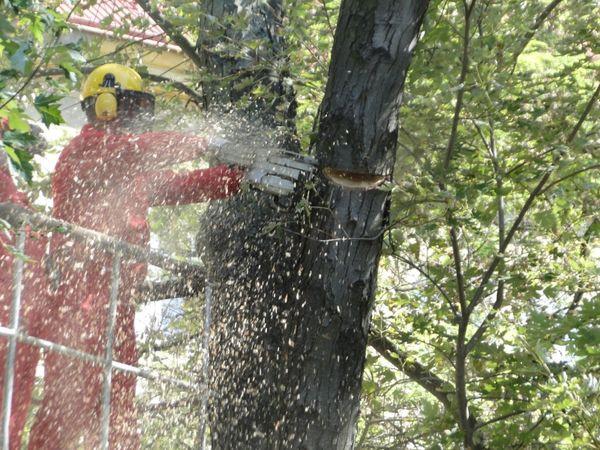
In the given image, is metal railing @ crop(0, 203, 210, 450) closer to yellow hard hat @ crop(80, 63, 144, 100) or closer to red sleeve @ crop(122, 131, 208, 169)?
red sleeve @ crop(122, 131, 208, 169)

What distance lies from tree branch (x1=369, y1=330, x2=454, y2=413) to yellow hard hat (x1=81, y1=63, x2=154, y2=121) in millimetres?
1861

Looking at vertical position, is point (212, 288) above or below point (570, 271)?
below

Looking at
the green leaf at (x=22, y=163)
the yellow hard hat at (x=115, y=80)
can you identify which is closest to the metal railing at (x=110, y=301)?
the green leaf at (x=22, y=163)

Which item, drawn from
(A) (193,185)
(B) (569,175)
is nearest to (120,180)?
(A) (193,185)

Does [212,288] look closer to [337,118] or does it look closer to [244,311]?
[244,311]

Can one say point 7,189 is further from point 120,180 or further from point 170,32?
point 170,32

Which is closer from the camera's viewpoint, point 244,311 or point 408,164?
point 244,311

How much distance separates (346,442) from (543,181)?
1.74 meters

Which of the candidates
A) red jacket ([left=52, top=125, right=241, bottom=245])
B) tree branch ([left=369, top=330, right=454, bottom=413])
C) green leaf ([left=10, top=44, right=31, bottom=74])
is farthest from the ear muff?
green leaf ([left=10, top=44, right=31, bottom=74])

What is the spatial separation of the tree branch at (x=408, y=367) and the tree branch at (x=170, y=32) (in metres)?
1.99

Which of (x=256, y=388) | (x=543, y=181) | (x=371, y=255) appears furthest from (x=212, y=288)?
(x=543, y=181)

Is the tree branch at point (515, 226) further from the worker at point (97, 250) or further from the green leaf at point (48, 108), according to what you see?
the green leaf at point (48, 108)

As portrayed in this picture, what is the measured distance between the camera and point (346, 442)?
13.2ft

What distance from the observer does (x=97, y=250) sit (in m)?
4.57
